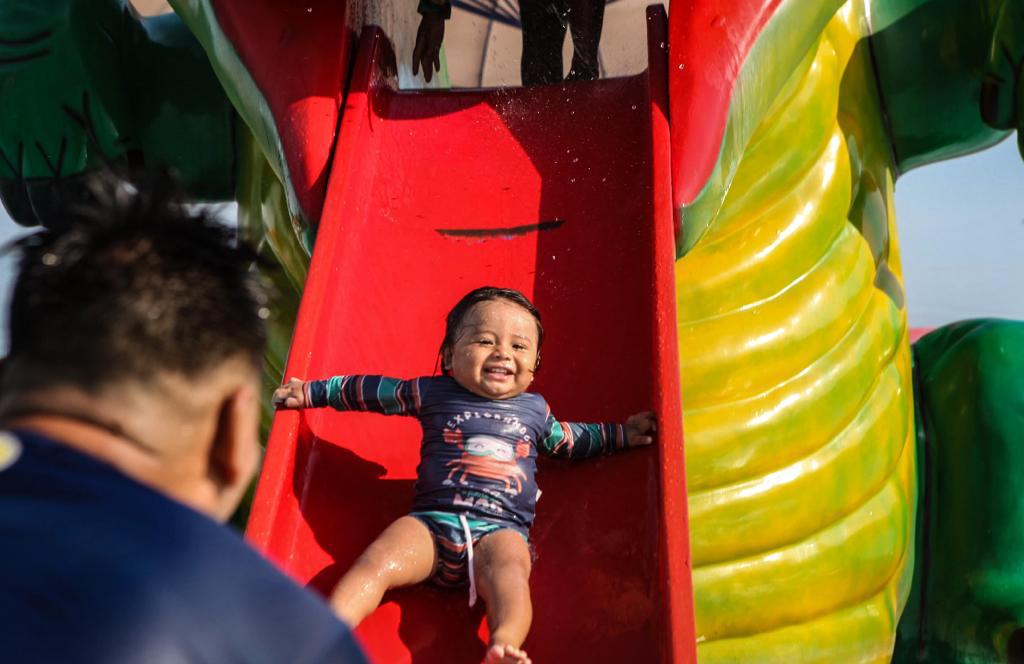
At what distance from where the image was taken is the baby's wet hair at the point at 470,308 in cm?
242

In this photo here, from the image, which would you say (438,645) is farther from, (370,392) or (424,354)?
(424,354)

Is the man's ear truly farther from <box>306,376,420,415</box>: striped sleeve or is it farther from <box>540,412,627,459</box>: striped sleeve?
<box>540,412,627,459</box>: striped sleeve

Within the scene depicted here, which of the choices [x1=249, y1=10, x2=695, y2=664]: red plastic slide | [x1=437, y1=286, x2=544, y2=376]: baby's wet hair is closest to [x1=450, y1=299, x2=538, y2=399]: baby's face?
[x1=437, y1=286, x2=544, y2=376]: baby's wet hair

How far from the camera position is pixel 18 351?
0.87 m

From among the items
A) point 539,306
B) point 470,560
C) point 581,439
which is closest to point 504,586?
point 470,560

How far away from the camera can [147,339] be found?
2.81 ft

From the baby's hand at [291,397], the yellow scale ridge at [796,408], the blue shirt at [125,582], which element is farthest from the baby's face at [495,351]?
the blue shirt at [125,582]

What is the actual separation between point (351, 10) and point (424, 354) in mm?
771

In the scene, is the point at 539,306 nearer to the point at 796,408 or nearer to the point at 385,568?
the point at 796,408

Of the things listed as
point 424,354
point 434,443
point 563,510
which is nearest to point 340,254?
point 424,354

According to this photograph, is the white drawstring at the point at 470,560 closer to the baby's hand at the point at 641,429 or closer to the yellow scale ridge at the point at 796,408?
the baby's hand at the point at 641,429

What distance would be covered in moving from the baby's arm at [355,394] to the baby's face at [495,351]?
10 cm

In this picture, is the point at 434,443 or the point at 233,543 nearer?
the point at 233,543

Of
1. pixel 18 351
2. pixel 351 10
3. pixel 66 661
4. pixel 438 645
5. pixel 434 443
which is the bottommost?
pixel 438 645
